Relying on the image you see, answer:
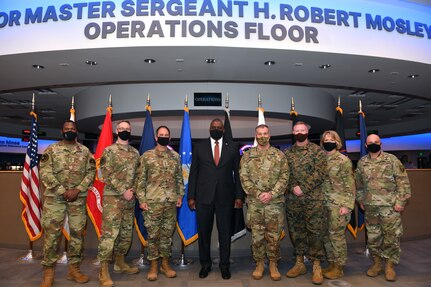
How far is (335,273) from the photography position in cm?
344

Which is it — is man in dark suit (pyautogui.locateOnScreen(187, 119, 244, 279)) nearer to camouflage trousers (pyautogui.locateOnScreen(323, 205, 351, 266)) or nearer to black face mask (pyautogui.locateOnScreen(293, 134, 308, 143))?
black face mask (pyautogui.locateOnScreen(293, 134, 308, 143))

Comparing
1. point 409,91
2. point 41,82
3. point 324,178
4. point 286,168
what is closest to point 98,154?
point 286,168

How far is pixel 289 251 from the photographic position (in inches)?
183

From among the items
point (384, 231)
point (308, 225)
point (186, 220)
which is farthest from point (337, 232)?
point (186, 220)

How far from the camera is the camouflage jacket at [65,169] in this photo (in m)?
3.23

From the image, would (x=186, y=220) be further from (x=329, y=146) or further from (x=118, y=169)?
(x=329, y=146)

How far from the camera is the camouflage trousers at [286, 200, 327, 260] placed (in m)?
3.41

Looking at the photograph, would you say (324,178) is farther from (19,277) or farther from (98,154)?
(19,277)

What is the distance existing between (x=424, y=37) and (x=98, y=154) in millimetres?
5379

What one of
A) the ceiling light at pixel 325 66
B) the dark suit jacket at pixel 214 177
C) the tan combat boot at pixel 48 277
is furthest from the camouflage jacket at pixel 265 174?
the ceiling light at pixel 325 66

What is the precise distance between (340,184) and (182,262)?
2.15 m

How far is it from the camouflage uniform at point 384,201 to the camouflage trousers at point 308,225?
0.53m

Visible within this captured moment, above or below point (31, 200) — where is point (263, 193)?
above

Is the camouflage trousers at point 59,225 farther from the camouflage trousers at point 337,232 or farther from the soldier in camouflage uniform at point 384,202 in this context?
the soldier in camouflage uniform at point 384,202
